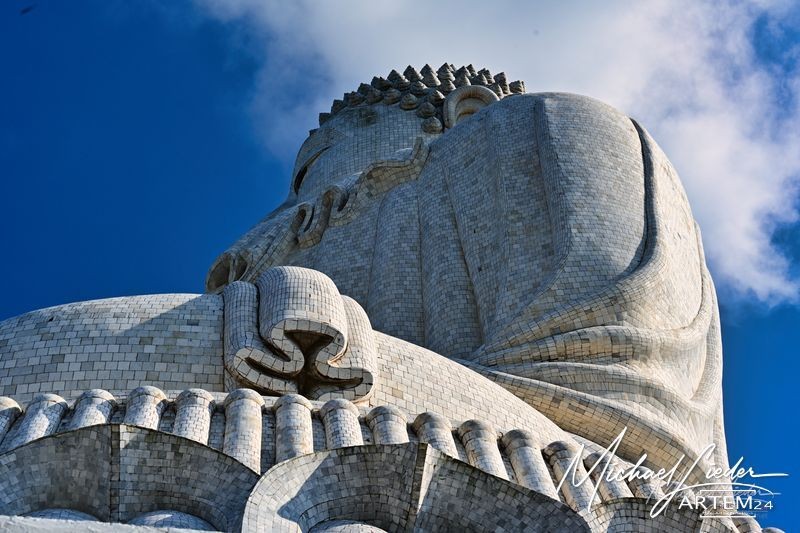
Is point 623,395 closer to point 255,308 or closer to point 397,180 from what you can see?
point 255,308

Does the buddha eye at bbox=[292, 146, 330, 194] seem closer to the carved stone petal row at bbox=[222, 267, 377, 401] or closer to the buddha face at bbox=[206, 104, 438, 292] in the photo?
the buddha face at bbox=[206, 104, 438, 292]

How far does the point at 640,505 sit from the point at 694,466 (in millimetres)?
3764

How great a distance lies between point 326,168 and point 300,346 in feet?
39.2

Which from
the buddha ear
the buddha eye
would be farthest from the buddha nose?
the buddha ear

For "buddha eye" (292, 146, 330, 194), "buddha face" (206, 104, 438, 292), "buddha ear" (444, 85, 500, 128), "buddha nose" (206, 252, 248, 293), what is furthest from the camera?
"buddha eye" (292, 146, 330, 194)

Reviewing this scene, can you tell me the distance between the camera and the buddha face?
19812 millimetres

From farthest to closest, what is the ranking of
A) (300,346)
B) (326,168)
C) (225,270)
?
(326,168) < (225,270) < (300,346)

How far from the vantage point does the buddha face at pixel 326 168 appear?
19.8m

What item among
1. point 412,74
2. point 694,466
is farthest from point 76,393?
point 412,74

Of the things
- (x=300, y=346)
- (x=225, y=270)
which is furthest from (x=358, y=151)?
(x=300, y=346)

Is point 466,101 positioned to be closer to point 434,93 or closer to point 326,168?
point 434,93

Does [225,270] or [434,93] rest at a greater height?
[434,93]

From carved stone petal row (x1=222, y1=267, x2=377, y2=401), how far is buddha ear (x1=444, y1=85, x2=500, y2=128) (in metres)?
12.3

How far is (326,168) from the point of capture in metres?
23.9
